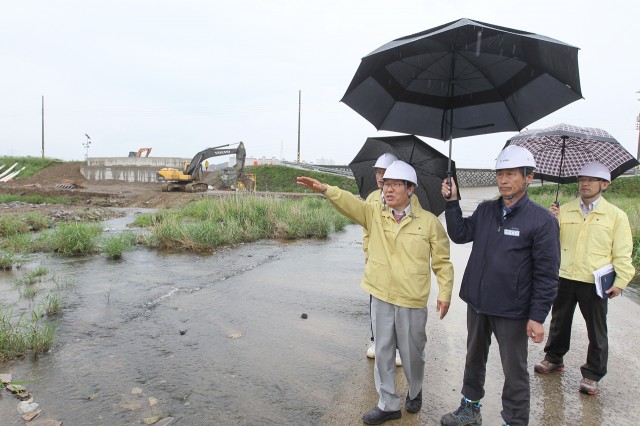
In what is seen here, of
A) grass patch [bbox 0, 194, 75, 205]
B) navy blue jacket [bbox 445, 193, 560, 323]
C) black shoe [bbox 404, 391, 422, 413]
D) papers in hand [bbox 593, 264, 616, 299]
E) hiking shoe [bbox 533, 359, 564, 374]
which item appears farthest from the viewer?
Answer: grass patch [bbox 0, 194, 75, 205]

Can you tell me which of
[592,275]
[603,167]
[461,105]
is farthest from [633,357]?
[461,105]

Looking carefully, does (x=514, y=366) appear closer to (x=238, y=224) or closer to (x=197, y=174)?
(x=238, y=224)

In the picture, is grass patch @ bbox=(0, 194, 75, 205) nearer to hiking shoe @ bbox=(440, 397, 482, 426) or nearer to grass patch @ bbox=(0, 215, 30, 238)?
grass patch @ bbox=(0, 215, 30, 238)

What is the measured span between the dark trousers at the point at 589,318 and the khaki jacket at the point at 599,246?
0.38 ft

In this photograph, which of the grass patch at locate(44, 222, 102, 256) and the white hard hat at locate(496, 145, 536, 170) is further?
the grass patch at locate(44, 222, 102, 256)

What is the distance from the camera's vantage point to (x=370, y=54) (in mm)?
3102

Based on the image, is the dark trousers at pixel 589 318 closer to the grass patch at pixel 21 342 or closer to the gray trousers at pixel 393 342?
the gray trousers at pixel 393 342

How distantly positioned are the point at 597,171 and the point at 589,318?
46.7 inches

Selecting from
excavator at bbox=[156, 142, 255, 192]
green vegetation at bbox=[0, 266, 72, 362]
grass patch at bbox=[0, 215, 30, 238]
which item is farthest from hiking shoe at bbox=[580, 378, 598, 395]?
excavator at bbox=[156, 142, 255, 192]

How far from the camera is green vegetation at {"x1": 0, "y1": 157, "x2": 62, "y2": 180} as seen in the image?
134ft

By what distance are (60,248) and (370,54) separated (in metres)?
9.41

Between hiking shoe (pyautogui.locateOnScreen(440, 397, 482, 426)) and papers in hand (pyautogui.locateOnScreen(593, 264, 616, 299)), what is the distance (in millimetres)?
1344

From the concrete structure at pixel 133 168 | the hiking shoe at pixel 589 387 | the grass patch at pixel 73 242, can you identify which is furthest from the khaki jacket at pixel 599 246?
the concrete structure at pixel 133 168

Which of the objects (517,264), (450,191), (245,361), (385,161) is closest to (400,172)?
(450,191)
